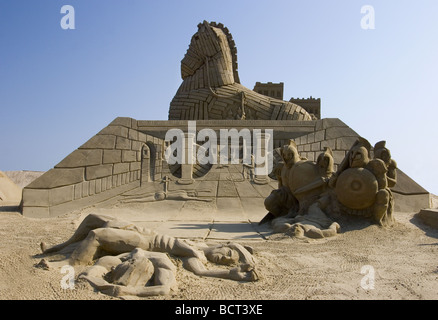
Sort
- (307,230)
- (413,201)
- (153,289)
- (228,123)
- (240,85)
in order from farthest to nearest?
(240,85), (228,123), (413,201), (307,230), (153,289)

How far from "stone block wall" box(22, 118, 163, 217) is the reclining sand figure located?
4420mm

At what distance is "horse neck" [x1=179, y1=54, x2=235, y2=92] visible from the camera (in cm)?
1188

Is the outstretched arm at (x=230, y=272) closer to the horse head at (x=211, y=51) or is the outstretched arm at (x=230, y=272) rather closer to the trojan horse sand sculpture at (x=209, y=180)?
the trojan horse sand sculpture at (x=209, y=180)

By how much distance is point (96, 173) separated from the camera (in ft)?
27.0

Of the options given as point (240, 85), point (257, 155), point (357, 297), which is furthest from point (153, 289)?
point (240, 85)

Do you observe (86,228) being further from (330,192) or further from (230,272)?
(330,192)

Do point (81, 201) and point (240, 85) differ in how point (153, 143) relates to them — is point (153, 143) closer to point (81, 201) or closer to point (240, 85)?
point (81, 201)

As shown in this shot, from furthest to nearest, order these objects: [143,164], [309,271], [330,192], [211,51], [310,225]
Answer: [211,51] → [143,164] → [330,192] → [310,225] → [309,271]

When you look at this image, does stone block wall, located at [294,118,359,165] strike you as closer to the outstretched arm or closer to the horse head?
the horse head

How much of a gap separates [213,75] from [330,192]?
7.08 m

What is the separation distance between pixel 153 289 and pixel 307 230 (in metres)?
2.72

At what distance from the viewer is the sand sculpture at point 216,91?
1112 cm

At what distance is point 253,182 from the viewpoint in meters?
8.44

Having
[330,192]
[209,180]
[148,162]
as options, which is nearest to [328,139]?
[209,180]
